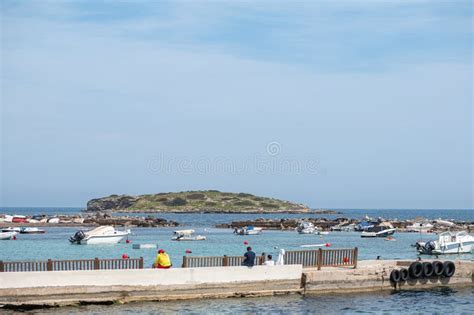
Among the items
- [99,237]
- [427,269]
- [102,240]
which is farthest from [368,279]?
[102,240]

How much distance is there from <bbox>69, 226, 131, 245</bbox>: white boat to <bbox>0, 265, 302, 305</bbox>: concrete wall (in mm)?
53668

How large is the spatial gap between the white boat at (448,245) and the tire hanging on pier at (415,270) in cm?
3188

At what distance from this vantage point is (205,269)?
37094mm

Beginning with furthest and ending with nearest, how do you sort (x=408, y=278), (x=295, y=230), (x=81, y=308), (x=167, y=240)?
(x=295, y=230)
(x=167, y=240)
(x=408, y=278)
(x=81, y=308)

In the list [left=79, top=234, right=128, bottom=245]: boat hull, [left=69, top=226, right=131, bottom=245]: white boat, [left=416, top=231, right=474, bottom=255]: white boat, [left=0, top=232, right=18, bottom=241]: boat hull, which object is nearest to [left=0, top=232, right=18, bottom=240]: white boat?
[left=0, top=232, right=18, bottom=241]: boat hull

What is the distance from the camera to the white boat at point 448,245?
74.1 m

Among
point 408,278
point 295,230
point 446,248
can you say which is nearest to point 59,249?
point 446,248

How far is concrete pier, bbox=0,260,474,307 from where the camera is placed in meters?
33.6

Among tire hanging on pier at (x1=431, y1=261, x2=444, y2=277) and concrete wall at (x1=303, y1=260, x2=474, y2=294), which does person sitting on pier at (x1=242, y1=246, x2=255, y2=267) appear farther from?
tire hanging on pier at (x1=431, y1=261, x2=444, y2=277)

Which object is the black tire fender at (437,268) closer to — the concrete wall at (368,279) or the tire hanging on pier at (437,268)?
the tire hanging on pier at (437,268)

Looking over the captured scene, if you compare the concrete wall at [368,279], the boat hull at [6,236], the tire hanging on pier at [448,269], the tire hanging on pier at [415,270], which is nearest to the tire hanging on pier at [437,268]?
the tire hanging on pier at [448,269]

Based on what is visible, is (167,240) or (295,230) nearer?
(167,240)

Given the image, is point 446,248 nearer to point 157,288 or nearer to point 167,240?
point 167,240

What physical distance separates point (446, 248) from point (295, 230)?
6043 centimetres
